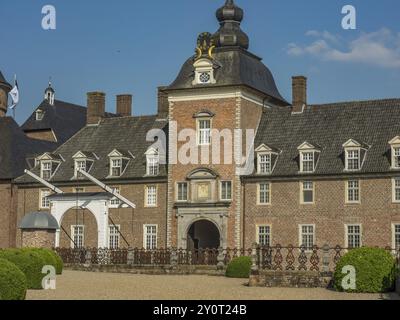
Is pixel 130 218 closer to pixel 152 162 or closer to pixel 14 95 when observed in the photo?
pixel 152 162

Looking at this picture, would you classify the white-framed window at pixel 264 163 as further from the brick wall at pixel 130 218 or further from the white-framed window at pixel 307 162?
the brick wall at pixel 130 218

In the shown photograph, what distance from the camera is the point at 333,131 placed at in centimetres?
4312

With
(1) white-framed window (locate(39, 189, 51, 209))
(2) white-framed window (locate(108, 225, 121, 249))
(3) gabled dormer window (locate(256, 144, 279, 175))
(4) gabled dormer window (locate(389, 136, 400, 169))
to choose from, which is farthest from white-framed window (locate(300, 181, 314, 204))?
(1) white-framed window (locate(39, 189, 51, 209))

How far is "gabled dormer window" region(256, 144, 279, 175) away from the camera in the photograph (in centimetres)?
4291

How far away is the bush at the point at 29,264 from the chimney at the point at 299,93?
20.8 m

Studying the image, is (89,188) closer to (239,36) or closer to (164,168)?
(164,168)

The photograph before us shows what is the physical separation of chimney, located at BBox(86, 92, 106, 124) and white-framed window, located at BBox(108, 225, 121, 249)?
7.78 meters

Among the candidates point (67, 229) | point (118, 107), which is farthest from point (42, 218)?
point (118, 107)

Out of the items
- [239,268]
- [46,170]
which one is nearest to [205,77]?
[46,170]

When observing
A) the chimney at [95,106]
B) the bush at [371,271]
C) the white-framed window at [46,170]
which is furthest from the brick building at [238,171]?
the bush at [371,271]

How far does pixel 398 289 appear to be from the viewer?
26500mm

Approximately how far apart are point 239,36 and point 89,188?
11.3m

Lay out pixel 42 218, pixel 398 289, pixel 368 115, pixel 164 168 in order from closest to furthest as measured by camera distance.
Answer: pixel 398 289 < pixel 42 218 < pixel 368 115 < pixel 164 168

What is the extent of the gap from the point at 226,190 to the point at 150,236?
16.5 ft
